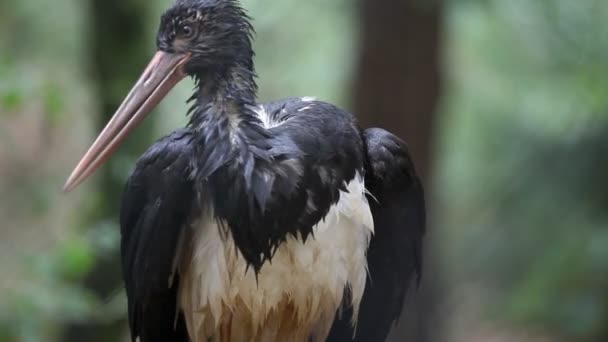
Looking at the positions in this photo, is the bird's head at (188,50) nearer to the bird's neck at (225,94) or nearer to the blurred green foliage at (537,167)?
the bird's neck at (225,94)

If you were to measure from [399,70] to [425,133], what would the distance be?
1.59 feet

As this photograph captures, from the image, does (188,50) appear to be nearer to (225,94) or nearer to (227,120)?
(225,94)

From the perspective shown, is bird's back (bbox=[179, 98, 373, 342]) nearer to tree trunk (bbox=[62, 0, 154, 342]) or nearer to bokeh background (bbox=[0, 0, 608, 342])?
bokeh background (bbox=[0, 0, 608, 342])

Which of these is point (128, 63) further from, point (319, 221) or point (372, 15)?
point (319, 221)

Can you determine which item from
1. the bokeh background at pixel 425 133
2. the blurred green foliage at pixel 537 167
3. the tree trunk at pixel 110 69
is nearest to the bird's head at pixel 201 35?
the bokeh background at pixel 425 133

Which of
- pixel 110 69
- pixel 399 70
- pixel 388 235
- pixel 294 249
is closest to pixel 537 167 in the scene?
pixel 399 70

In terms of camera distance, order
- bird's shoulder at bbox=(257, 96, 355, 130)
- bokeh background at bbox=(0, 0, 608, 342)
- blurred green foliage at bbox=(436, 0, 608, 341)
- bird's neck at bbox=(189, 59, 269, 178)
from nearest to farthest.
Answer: bird's neck at bbox=(189, 59, 269, 178) → bird's shoulder at bbox=(257, 96, 355, 130) → bokeh background at bbox=(0, 0, 608, 342) → blurred green foliage at bbox=(436, 0, 608, 341)

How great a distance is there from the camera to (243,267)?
4242mm

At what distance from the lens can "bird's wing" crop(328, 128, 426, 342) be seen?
4512 mm

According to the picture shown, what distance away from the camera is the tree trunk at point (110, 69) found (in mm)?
7574

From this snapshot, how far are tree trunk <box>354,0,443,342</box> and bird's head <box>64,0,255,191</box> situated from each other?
380 centimetres

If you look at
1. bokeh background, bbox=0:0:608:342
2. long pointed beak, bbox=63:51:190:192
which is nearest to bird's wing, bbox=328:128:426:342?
long pointed beak, bbox=63:51:190:192

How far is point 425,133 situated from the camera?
8.20 metres

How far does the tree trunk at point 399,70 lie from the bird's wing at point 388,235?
128 inches
